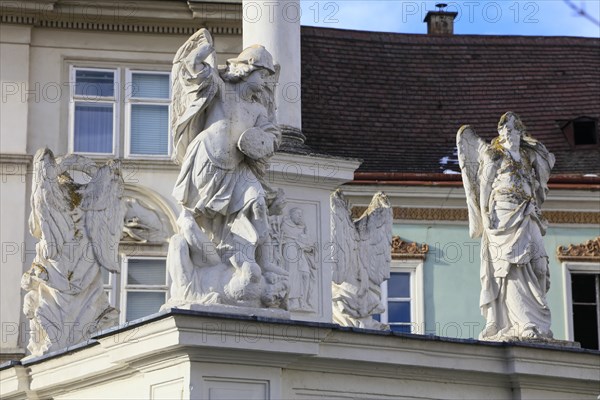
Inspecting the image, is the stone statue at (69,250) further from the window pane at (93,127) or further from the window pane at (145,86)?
the window pane at (145,86)

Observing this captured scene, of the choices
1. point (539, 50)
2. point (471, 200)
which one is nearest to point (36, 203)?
point (471, 200)

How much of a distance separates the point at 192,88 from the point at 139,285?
14405 mm

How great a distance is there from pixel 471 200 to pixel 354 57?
17.1m

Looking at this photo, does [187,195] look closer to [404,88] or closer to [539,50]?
[404,88]

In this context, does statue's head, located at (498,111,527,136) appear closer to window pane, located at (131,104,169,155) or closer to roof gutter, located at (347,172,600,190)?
roof gutter, located at (347,172,600,190)

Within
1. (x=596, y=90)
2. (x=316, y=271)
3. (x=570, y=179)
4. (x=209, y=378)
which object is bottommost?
(x=209, y=378)

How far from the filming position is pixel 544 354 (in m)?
13.4

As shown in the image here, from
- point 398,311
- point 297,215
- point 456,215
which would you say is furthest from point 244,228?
point 456,215

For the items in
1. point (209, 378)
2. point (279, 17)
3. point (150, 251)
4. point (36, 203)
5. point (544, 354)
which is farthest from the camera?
point (150, 251)

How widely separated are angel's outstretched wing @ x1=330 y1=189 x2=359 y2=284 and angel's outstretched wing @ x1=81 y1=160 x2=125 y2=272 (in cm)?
209

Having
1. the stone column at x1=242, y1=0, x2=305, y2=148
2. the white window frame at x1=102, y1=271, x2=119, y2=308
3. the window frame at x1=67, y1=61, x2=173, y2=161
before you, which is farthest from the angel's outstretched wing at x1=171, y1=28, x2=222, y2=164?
the window frame at x1=67, y1=61, x2=173, y2=161

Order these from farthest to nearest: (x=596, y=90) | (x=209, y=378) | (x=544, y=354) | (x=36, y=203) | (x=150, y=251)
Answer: (x=596, y=90) → (x=150, y=251) → (x=36, y=203) → (x=544, y=354) → (x=209, y=378)

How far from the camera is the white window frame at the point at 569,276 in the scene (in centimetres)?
2708

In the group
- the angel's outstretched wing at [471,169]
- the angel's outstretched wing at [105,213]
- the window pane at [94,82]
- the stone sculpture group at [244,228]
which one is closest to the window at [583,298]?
the window pane at [94,82]
